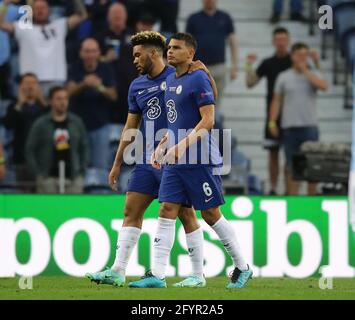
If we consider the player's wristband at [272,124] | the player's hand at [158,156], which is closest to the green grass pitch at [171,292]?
the player's hand at [158,156]

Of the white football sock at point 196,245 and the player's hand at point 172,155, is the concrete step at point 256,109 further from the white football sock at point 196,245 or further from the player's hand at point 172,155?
the player's hand at point 172,155

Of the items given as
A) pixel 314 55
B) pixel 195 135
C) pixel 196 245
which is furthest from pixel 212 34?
pixel 195 135

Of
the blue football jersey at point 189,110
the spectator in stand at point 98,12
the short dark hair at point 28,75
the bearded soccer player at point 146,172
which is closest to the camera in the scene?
the blue football jersey at point 189,110

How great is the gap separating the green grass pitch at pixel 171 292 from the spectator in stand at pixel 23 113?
479cm

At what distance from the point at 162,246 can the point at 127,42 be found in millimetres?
6820

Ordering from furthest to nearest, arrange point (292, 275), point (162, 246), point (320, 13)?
point (320, 13) < point (292, 275) < point (162, 246)

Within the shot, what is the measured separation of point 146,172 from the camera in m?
10.8

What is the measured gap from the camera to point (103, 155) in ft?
53.6

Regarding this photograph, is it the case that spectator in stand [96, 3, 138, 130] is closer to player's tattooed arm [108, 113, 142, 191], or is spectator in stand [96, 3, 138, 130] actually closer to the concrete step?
the concrete step

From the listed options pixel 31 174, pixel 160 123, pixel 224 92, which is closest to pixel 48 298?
pixel 160 123

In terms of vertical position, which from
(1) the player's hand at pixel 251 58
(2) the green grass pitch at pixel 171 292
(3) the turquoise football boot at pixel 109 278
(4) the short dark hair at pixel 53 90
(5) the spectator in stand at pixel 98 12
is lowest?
(2) the green grass pitch at pixel 171 292

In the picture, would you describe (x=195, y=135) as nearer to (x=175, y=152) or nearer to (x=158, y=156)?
(x=175, y=152)

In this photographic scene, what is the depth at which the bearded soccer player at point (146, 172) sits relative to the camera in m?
10.7

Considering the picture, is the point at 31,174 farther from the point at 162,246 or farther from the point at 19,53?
the point at 162,246
